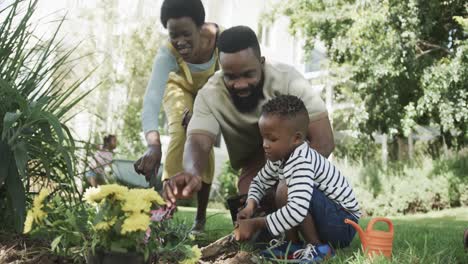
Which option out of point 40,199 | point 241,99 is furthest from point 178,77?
point 40,199

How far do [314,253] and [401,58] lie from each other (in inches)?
359

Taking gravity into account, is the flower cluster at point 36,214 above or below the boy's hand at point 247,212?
above

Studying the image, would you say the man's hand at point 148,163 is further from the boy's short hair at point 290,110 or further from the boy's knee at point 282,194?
the boy's short hair at point 290,110

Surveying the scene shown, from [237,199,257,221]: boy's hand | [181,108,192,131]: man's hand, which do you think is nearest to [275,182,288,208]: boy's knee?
[237,199,257,221]: boy's hand

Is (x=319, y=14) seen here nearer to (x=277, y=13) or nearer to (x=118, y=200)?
(x=277, y=13)

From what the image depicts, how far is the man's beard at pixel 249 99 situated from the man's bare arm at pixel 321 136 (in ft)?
1.26

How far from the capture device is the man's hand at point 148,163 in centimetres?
364

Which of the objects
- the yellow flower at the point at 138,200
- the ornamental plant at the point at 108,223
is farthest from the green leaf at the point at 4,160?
the yellow flower at the point at 138,200

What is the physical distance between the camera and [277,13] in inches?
597

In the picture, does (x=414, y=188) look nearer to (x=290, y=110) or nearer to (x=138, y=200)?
(x=290, y=110)

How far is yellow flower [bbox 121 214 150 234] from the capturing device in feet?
6.05

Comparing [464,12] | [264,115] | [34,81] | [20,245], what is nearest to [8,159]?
[20,245]

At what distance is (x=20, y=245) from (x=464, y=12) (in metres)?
11.0

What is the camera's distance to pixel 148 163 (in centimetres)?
367
